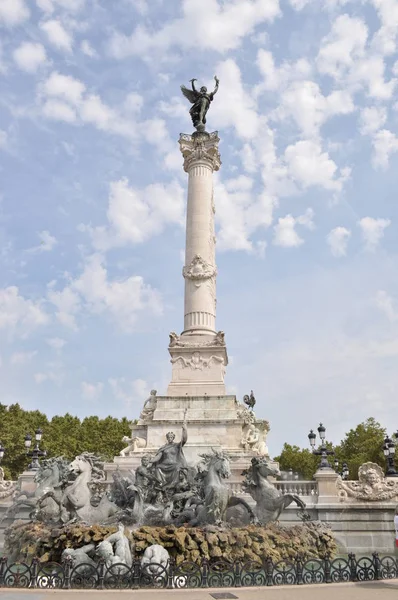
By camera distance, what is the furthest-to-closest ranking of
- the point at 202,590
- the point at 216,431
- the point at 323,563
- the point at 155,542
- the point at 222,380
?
the point at 222,380 < the point at 216,431 < the point at 155,542 < the point at 323,563 < the point at 202,590

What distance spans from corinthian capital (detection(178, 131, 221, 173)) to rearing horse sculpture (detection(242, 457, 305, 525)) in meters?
19.7

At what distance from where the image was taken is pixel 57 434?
46469 millimetres

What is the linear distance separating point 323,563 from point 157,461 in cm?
712

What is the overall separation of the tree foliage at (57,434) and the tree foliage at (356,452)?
18.0 m

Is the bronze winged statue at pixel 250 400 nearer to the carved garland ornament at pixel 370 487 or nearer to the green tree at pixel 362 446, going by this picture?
the carved garland ornament at pixel 370 487

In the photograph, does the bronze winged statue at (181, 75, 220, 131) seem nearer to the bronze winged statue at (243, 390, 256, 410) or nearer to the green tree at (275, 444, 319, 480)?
the bronze winged statue at (243, 390, 256, 410)

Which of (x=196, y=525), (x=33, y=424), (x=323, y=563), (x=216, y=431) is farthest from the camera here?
(x=33, y=424)

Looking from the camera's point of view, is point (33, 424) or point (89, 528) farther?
point (33, 424)

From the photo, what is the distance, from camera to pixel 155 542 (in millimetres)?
12312

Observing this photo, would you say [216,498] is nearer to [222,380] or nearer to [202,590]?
[202,590]

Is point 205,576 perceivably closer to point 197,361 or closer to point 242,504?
point 242,504

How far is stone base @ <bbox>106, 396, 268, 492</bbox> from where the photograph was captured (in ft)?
72.6

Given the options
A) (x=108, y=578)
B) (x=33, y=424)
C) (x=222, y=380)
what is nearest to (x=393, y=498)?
(x=222, y=380)

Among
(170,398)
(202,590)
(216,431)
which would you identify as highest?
(170,398)
